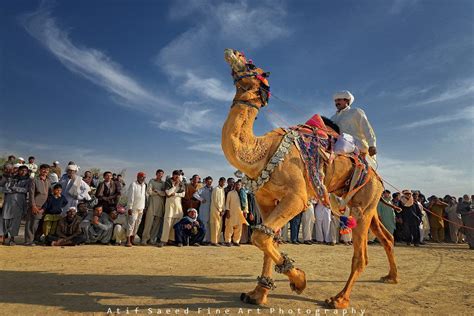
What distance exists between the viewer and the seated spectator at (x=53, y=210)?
30.7ft

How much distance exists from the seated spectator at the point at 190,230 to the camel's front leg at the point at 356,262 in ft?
21.7

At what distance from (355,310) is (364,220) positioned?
142 cm

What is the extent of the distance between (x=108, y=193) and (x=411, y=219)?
40.1 feet

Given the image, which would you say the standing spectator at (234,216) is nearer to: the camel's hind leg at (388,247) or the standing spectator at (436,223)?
the camel's hind leg at (388,247)

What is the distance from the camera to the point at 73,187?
35.0 ft

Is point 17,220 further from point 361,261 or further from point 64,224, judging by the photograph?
point 361,261

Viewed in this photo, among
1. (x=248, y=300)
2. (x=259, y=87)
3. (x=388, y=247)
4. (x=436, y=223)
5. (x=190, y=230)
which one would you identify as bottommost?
(x=248, y=300)

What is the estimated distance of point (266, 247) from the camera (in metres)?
3.80

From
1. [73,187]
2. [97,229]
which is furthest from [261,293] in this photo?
[73,187]

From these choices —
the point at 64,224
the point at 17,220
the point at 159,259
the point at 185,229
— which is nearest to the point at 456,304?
the point at 159,259

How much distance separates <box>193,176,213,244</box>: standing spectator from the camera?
460 inches

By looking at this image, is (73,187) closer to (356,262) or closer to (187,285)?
(187,285)

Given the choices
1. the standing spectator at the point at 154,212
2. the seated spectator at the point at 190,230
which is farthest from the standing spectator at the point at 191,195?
the standing spectator at the point at 154,212

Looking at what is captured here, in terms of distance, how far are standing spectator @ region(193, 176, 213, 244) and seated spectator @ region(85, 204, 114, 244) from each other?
3086 mm
